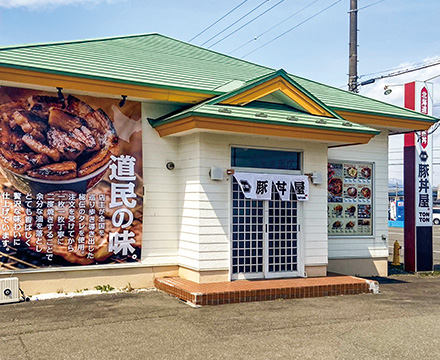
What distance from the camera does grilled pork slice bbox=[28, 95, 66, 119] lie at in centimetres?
899

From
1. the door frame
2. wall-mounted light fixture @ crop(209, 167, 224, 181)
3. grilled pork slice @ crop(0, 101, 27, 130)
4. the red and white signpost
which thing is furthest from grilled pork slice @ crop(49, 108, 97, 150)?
the red and white signpost

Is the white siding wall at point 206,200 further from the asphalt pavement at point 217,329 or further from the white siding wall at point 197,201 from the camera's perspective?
the asphalt pavement at point 217,329

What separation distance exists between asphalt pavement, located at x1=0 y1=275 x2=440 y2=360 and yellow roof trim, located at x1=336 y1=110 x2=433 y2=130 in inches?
171

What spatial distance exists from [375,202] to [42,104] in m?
8.20

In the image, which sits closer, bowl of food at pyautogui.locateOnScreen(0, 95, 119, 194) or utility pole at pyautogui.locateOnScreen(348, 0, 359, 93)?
bowl of food at pyautogui.locateOnScreen(0, 95, 119, 194)

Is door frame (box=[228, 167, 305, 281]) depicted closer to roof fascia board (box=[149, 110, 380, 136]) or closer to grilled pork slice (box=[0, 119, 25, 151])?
roof fascia board (box=[149, 110, 380, 136])

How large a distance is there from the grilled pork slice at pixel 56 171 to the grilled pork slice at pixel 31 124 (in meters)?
0.54

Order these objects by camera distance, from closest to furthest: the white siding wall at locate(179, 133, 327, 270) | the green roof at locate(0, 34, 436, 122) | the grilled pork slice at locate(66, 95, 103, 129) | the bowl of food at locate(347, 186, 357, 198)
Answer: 1. the green roof at locate(0, 34, 436, 122)
2. the grilled pork slice at locate(66, 95, 103, 129)
3. the white siding wall at locate(179, 133, 327, 270)
4. the bowl of food at locate(347, 186, 357, 198)

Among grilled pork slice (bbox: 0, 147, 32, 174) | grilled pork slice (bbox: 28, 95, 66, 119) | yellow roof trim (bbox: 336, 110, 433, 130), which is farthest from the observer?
yellow roof trim (bbox: 336, 110, 433, 130)

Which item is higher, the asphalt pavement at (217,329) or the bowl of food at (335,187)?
the bowl of food at (335,187)

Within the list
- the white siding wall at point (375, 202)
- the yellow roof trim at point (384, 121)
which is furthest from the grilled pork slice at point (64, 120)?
the white siding wall at point (375, 202)

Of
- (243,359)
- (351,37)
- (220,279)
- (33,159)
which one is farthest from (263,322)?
(351,37)

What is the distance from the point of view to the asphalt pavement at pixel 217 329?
6.00 meters

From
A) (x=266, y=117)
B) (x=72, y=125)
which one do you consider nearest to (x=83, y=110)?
(x=72, y=125)
